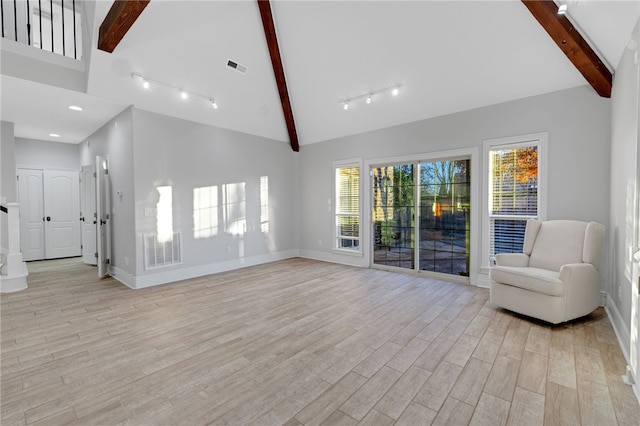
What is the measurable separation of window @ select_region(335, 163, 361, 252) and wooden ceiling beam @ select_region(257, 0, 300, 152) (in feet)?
4.59

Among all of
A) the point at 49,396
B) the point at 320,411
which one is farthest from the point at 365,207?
the point at 49,396

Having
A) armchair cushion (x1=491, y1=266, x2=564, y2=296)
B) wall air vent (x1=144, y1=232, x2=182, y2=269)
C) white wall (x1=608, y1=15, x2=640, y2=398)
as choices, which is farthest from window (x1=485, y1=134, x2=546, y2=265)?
wall air vent (x1=144, y1=232, x2=182, y2=269)

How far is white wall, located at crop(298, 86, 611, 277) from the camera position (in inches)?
136

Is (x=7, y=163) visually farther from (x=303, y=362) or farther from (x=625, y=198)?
(x=625, y=198)

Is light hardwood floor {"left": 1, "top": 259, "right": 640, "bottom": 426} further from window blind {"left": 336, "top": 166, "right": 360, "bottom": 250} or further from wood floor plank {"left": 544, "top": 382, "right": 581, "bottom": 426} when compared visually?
window blind {"left": 336, "top": 166, "right": 360, "bottom": 250}

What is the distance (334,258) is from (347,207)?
1.20 m

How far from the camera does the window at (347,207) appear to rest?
19.8 ft

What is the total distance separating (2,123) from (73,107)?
2.05 metres

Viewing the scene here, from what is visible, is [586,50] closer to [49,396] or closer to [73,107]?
[49,396]

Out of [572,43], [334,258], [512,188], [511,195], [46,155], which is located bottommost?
[334,258]

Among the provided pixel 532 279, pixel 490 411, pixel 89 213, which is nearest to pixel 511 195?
pixel 532 279

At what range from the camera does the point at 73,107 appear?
4.57 meters

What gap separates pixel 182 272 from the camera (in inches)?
196

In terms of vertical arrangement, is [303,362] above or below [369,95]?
below
